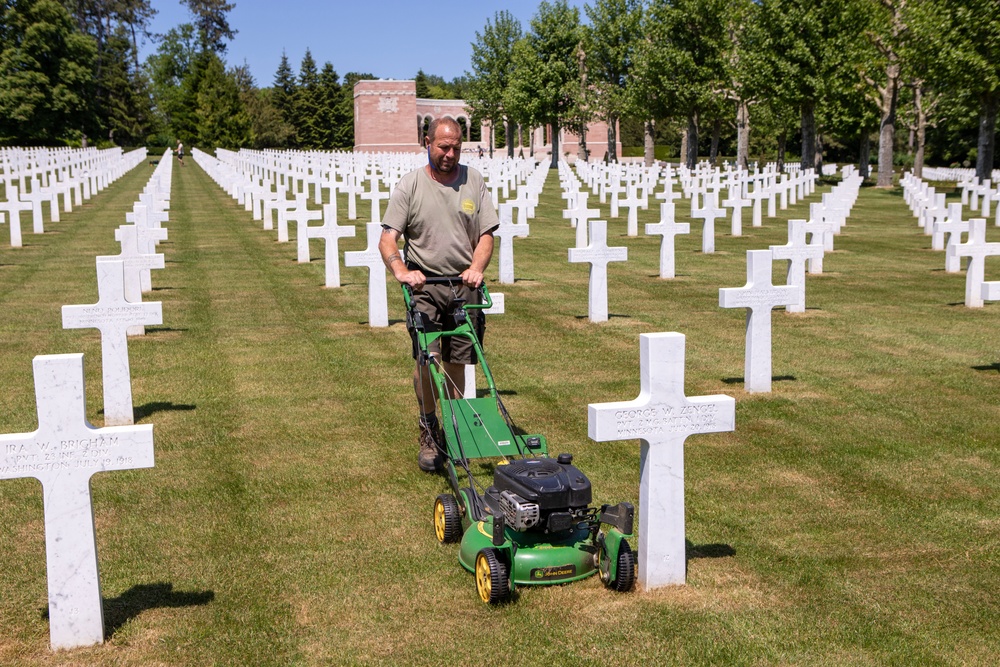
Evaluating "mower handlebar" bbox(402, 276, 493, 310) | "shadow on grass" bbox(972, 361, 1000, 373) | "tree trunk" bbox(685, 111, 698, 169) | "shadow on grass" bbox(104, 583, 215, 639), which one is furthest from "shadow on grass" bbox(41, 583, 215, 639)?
"tree trunk" bbox(685, 111, 698, 169)

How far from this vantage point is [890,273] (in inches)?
621

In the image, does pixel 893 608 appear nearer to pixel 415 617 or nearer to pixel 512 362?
pixel 415 617

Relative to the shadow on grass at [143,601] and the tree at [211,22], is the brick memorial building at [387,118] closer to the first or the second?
the tree at [211,22]

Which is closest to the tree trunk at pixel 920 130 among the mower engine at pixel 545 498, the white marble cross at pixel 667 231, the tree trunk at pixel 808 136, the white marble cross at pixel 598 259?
the tree trunk at pixel 808 136

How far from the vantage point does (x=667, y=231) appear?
1485 cm

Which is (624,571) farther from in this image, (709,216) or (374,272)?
(709,216)

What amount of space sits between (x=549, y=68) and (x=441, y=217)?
2249 inches

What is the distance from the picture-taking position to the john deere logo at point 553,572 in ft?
14.8

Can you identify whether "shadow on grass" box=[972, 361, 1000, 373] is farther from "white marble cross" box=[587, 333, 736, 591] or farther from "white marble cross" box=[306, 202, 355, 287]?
"white marble cross" box=[306, 202, 355, 287]

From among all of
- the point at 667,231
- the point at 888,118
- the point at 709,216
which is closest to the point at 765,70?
the point at 888,118

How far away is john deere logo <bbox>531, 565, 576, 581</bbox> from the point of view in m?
4.50

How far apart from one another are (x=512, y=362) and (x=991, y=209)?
22.7 meters

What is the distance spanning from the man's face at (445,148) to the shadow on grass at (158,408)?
304 centimetres

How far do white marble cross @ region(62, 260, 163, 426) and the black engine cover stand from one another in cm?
345
